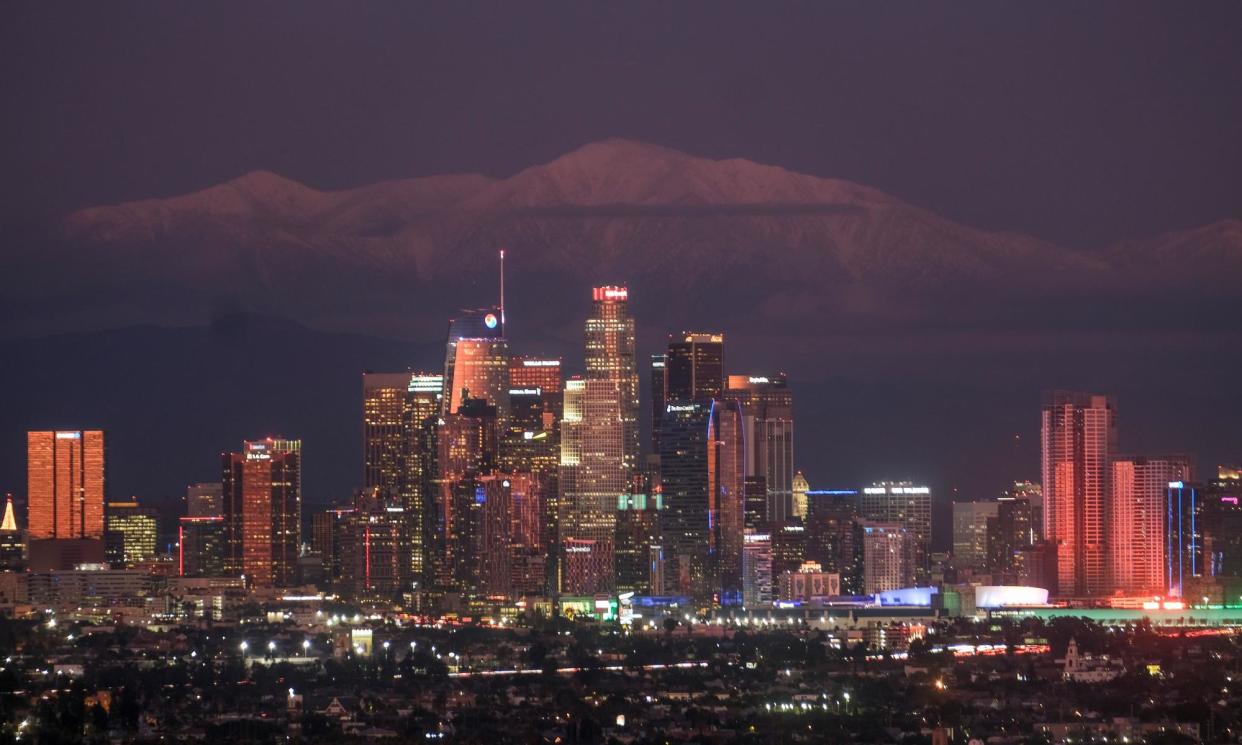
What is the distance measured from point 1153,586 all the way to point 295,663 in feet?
71.7

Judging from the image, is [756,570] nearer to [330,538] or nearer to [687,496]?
[687,496]

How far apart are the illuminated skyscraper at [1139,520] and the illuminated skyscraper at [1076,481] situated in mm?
304

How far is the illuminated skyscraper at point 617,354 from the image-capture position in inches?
2530

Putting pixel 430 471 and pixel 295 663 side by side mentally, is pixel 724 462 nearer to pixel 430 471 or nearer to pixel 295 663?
pixel 430 471

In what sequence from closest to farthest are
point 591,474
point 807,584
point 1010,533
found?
point 807,584 → point 591,474 → point 1010,533

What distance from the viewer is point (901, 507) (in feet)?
224

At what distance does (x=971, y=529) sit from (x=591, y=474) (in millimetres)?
9546

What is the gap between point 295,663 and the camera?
151 ft

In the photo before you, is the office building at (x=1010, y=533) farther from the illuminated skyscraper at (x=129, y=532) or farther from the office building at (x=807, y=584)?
the illuminated skyscraper at (x=129, y=532)

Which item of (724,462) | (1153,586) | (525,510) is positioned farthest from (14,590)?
(1153,586)

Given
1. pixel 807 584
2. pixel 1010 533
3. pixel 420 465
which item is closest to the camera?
pixel 807 584

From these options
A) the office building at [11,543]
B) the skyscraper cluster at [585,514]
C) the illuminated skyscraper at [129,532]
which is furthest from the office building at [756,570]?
the office building at [11,543]

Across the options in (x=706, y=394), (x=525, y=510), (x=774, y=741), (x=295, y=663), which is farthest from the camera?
(x=706, y=394)

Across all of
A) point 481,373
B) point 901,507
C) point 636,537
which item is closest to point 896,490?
point 901,507
